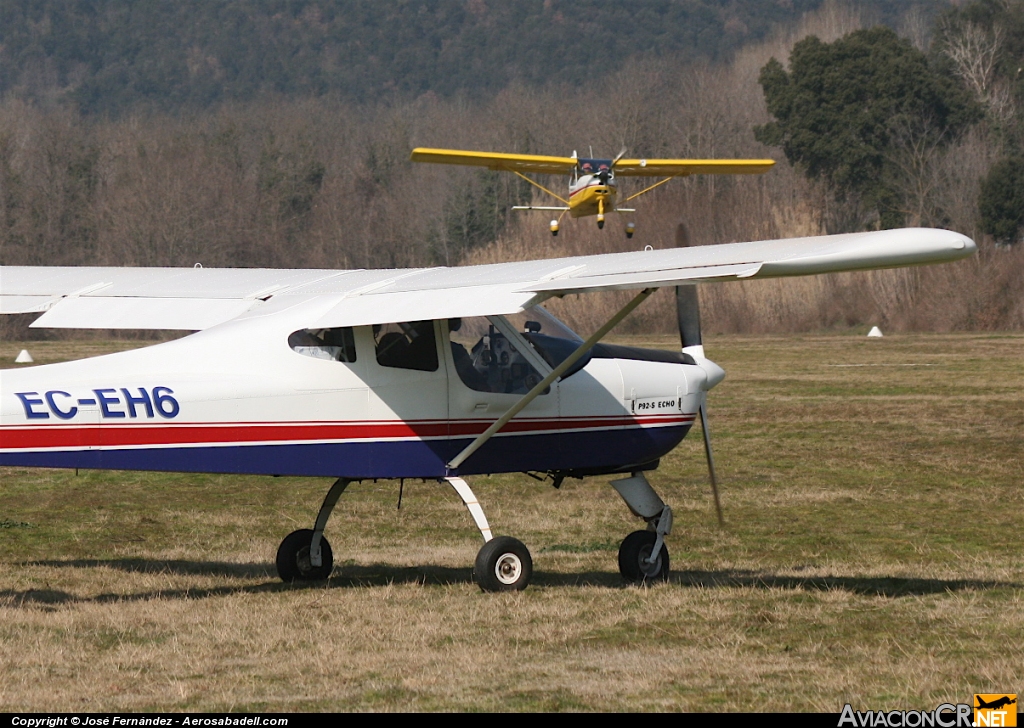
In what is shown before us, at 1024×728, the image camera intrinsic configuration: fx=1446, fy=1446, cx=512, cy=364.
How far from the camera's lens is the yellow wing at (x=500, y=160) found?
1738 inches

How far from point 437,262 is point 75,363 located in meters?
74.4

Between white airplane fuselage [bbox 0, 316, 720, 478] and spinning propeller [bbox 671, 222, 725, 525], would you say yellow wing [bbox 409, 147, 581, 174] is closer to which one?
spinning propeller [bbox 671, 222, 725, 525]

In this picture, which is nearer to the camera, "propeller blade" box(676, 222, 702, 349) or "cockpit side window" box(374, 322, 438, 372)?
"cockpit side window" box(374, 322, 438, 372)

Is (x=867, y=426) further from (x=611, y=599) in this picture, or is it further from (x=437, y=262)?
(x=437, y=262)

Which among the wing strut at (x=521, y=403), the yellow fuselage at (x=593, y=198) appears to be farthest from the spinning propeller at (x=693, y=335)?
the yellow fuselage at (x=593, y=198)

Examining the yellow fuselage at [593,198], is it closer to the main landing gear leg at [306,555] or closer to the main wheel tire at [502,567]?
the main landing gear leg at [306,555]

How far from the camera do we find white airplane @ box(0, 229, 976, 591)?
8062 mm

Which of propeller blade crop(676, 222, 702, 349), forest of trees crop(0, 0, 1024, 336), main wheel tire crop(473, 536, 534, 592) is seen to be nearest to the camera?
main wheel tire crop(473, 536, 534, 592)

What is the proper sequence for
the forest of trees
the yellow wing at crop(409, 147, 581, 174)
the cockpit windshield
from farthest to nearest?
the forest of trees, the cockpit windshield, the yellow wing at crop(409, 147, 581, 174)

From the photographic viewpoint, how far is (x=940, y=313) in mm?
51062

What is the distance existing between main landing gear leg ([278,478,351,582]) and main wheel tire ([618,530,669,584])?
1.98 metres

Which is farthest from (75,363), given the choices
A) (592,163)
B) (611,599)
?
(592,163)

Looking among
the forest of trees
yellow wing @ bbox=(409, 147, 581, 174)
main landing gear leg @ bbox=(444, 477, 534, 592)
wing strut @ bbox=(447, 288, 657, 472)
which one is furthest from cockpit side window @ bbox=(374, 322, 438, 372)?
the forest of trees

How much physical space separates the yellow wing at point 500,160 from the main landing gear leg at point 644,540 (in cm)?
3338
